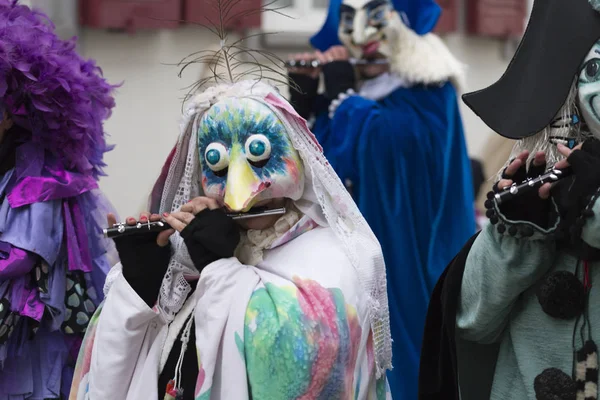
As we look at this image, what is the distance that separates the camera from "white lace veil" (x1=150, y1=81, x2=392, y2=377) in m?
2.18

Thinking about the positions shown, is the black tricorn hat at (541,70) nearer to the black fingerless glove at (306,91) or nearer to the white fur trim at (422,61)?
the white fur trim at (422,61)

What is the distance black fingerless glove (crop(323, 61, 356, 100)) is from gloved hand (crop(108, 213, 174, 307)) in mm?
1728

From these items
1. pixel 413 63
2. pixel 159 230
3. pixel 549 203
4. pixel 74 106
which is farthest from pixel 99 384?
pixel 413 63

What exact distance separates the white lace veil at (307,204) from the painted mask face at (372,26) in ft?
5.16

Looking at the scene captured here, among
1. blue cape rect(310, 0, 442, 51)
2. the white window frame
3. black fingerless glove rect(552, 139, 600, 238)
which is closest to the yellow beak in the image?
black fingerless glove rect(552, 139, 600, 238)

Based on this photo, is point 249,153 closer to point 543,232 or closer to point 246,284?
point 246,284

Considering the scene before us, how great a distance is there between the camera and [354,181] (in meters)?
3.62

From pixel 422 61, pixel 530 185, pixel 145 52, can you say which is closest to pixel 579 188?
pixel 530 185

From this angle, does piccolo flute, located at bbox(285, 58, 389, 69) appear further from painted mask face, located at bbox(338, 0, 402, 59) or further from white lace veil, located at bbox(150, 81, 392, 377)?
white lace veil, located at bbox(150, 81, 392, 377)

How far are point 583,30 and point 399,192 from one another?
168 centimetres

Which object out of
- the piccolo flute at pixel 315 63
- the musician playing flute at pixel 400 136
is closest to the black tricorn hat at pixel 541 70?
the musician playing flute at pixel 400 136

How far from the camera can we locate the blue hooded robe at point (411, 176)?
3473 millimetres

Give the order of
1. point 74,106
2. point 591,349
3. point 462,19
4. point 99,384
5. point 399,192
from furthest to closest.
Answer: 1. point 462,19
2. point 399,192
3. point 74,106
4. point 99,384
5. point 591,349

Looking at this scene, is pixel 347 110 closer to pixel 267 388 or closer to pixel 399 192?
pixel 399 192
